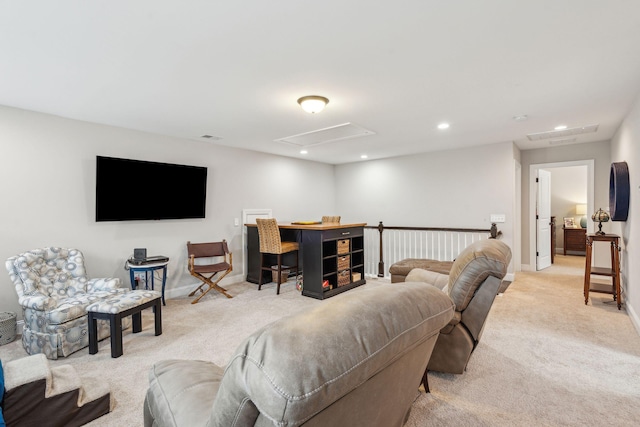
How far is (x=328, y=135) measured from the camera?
4.66 m

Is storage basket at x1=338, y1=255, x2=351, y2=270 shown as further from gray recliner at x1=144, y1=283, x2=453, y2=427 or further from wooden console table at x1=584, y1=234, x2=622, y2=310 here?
gray recliner at x1=144, y1=283, x2=453, y2=427

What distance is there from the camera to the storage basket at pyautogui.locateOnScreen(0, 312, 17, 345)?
3025 millimetres

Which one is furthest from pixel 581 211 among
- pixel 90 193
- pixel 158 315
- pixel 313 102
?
pixel 90 193

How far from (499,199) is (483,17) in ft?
13.6

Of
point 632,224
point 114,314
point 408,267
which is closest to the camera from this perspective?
point 114,314

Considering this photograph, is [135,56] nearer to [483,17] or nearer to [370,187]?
[483,17]

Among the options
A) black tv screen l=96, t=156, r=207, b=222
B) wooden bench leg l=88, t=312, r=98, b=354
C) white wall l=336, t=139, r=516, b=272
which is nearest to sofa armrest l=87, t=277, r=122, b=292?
wooden bench leg l=88, t=312, r=98, b=354

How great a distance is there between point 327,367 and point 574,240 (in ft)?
31.3

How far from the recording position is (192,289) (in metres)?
4.84

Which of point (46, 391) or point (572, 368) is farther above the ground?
point (46, 391)

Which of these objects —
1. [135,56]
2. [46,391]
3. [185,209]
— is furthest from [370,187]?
[46,391]

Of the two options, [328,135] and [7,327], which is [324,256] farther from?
[7,327]

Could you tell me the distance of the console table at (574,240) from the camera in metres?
7.70

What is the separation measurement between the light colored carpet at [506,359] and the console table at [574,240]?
13.7 ft
